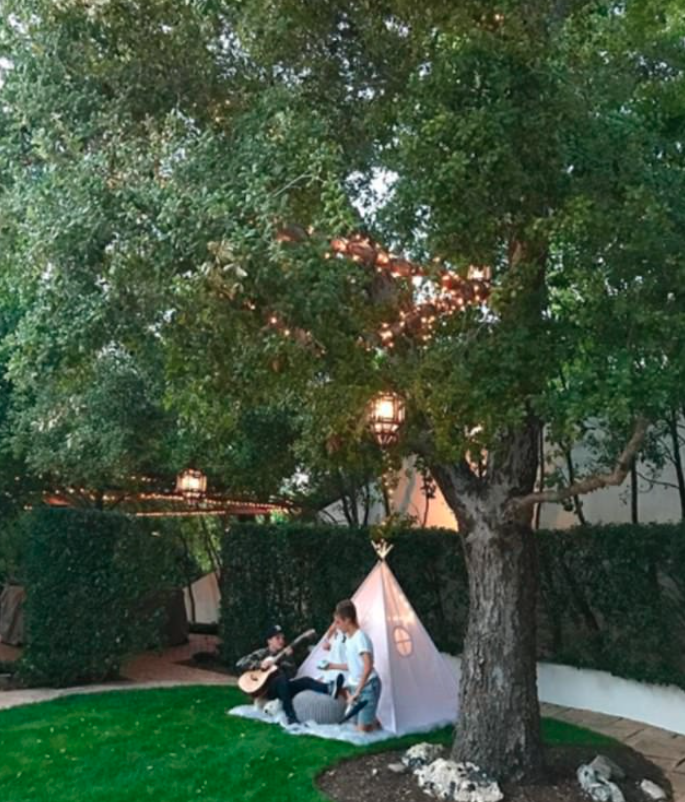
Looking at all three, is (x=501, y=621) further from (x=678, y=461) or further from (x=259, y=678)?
(x=678, y=461)

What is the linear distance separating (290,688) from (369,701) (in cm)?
84

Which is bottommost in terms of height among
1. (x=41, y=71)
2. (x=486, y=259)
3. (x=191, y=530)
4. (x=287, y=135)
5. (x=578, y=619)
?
(x=578, y=619)

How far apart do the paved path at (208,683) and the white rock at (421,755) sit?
161cm

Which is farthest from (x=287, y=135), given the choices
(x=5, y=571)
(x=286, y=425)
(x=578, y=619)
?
(x=5, y=571)

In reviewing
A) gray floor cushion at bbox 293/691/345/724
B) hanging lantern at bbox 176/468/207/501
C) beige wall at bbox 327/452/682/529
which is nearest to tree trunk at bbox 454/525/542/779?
gray floor cushion at bbox 293/691/345/724

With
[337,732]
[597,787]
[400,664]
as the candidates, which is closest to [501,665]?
[597,787]

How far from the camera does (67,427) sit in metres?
9.42

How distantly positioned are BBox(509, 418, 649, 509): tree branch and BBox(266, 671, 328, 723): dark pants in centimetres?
272

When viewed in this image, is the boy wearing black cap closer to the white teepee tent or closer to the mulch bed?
the white teepee tent

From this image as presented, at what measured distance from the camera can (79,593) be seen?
9.70 m

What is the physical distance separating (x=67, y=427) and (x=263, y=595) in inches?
128

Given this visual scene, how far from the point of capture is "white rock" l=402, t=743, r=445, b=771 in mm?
6266

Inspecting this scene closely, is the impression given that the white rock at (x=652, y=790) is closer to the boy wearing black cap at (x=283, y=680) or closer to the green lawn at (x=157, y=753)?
the green lawn at (x=157, y=753)

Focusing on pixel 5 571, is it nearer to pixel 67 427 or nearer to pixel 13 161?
pixel 67 427
